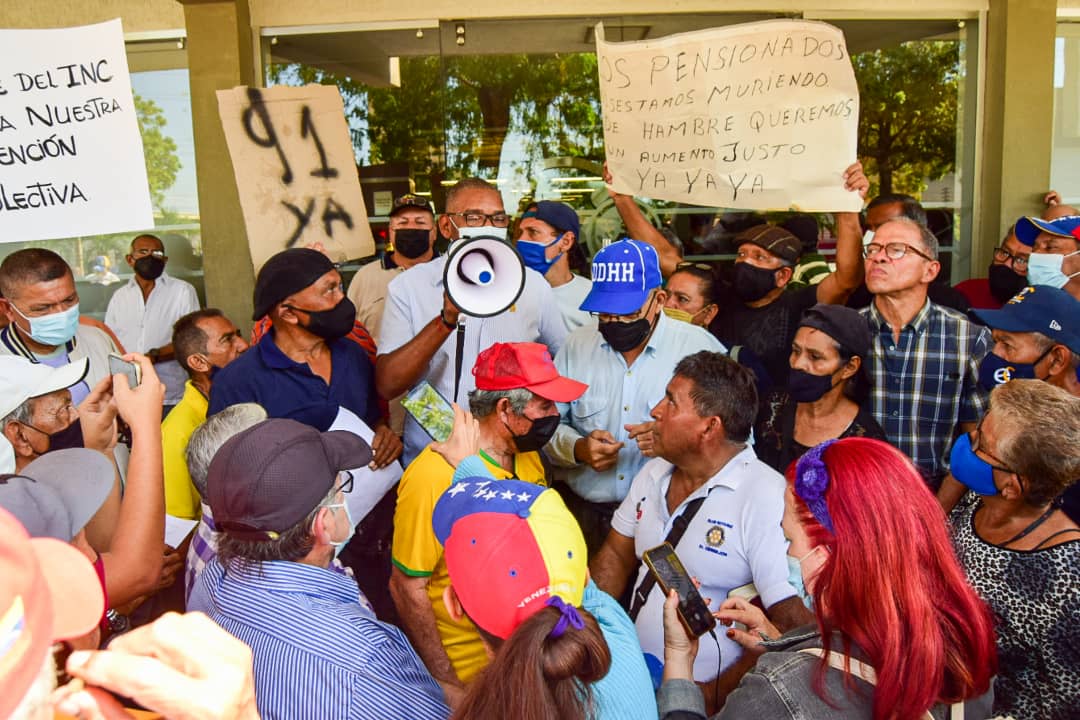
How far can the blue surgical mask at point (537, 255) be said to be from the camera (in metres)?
4.38

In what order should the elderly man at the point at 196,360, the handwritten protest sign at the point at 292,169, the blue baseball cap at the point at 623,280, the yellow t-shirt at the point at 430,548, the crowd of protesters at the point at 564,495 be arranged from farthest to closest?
the handwritten protest sign at the point at 292,169, the blue baseball cap at the point at 623,280, the elderly man at the point at 196,360, the yellow t-shirt at the point at 430,548, the crowd of protesters at the point at 564,495

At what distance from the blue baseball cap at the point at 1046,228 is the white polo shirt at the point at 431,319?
7.48 ft

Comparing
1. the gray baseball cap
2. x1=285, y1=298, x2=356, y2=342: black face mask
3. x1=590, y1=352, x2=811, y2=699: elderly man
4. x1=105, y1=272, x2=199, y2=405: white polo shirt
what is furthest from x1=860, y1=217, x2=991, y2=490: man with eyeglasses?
x1=105, y1=272, x2=199, y2=405: white polo shirt

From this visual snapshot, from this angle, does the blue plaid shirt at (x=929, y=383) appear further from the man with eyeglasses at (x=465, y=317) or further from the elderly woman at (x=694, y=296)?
the man with eyeglasses at (x=465, y=317)

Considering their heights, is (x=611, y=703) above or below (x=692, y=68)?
below

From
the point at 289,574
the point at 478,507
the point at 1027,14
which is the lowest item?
the point at 289,574

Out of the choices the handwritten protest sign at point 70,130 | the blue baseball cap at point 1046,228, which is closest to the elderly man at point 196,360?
the handwritten protest sign at point 70,130

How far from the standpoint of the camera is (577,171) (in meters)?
6.29

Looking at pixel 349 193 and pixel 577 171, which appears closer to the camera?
pixel 349 193

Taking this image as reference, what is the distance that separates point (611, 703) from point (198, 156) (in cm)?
444

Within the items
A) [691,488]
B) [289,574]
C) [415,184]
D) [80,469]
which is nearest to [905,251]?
[691,488]

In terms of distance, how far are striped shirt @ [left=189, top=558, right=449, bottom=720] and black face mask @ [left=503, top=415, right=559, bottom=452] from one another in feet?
3.51

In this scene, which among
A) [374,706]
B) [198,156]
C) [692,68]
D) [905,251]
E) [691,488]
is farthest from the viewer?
[198,156]

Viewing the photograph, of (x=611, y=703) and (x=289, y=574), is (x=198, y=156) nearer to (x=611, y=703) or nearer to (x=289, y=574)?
(x=289, y=574)
